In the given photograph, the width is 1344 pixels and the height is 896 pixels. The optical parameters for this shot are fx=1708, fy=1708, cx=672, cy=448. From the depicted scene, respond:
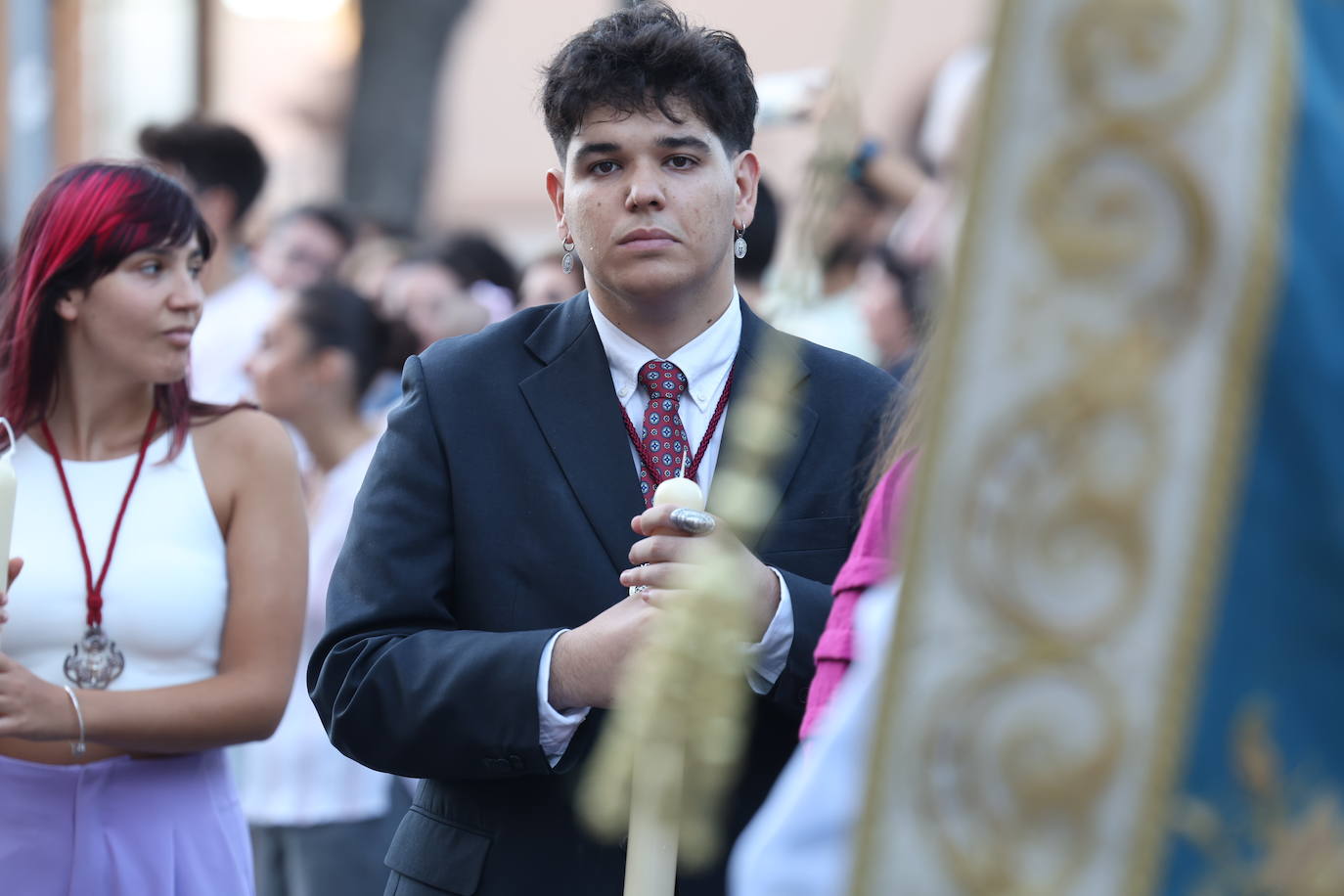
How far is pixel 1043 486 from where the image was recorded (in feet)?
4.15

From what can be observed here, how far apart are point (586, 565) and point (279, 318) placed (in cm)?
284

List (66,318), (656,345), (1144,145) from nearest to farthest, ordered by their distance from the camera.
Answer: (1144,145) → (656,345) → (66,318)

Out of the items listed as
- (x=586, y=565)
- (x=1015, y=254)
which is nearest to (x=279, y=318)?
(x=586, y=565)

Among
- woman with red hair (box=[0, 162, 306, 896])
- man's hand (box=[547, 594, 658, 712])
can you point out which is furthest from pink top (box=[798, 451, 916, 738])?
woman with red hair (box=[0, 162, 306, 896])

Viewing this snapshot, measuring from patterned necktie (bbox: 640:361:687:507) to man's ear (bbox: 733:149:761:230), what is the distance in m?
0.31

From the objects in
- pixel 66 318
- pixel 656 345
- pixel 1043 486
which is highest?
pixel 66 318

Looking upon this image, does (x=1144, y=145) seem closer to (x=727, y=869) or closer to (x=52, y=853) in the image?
(x=727, y=869)

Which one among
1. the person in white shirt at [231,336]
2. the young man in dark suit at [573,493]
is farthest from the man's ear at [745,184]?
the person in white shirt at [231,336]

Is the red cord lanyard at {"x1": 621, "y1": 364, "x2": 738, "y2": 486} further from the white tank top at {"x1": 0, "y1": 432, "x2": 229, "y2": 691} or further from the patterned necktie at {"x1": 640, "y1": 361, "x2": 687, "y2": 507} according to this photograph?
the white tank top at {"x1": 0, "y1": 432, "x2": 229, "y2": 691}

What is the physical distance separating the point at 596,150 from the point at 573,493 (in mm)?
550

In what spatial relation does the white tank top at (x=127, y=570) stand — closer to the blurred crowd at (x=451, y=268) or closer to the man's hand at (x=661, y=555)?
the man's hand at (x=661, y=555)

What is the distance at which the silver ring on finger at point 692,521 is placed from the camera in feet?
7.13

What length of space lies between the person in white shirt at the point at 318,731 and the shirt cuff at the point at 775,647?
2.05m

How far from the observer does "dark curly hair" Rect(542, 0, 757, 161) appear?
108 inches
